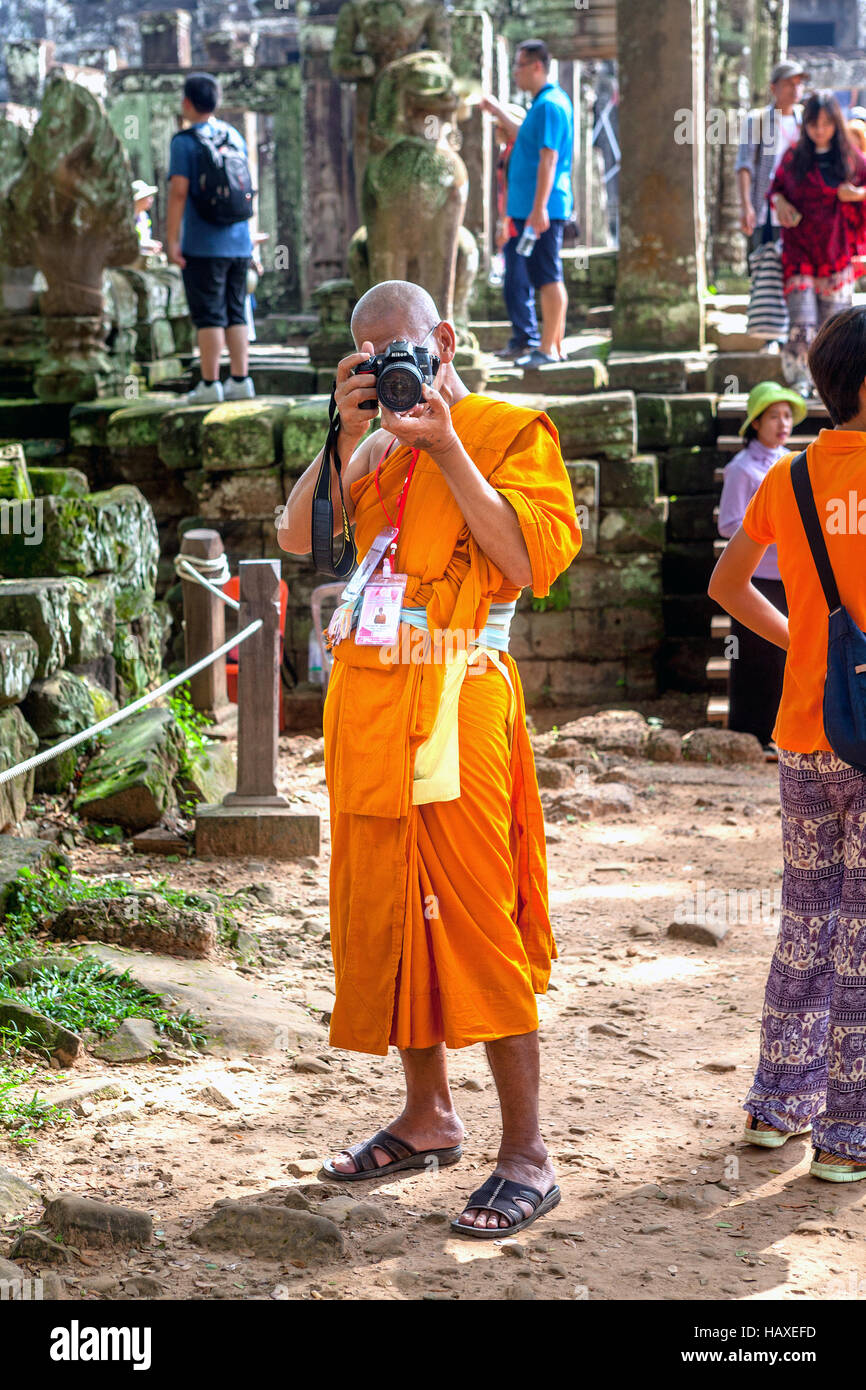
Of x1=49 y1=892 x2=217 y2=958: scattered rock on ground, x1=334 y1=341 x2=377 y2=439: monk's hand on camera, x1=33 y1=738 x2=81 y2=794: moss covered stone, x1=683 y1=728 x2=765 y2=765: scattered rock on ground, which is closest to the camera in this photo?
x1=334 y1=341 x2=377 y2=439: monk's hand on camera

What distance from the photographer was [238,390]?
8.62 meters

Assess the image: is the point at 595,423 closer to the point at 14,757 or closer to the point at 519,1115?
the point at 14,757

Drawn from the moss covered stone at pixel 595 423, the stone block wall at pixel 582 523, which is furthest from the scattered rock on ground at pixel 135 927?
the moss covered stone at pixel 595 423

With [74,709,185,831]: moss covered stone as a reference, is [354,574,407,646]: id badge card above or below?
above

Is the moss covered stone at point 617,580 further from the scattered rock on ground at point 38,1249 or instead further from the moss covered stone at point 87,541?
the scattered rock on ground at point 38,1249

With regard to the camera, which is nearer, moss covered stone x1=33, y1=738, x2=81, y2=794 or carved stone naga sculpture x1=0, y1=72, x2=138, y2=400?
moss covered stone x1=33, y1=738, x2=81, y2=794

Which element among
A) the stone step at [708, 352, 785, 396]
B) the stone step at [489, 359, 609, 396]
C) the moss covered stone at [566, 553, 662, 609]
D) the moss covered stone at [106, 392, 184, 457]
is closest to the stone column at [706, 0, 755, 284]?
the stone step at [708, 352, 785, 396]

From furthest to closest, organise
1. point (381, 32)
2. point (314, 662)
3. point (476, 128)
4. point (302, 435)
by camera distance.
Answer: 1. point (476, 128)
2. point (381, 32)
3. point (302, 435)
4. point (314, 662)

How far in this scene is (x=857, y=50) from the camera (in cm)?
2598

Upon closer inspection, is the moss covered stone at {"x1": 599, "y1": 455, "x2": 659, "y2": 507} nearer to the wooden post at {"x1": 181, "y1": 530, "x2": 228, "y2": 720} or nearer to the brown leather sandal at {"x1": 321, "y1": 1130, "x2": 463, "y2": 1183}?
the wooden post at {"x1": 181, "y1": 530, "x2": 228, "y2": 720}

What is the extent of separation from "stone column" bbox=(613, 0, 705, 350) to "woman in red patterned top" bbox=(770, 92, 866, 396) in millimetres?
1056

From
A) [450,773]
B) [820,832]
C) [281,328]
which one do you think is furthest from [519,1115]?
[281,328]

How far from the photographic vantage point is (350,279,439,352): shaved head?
280cm

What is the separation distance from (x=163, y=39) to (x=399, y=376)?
2008 centimetres
